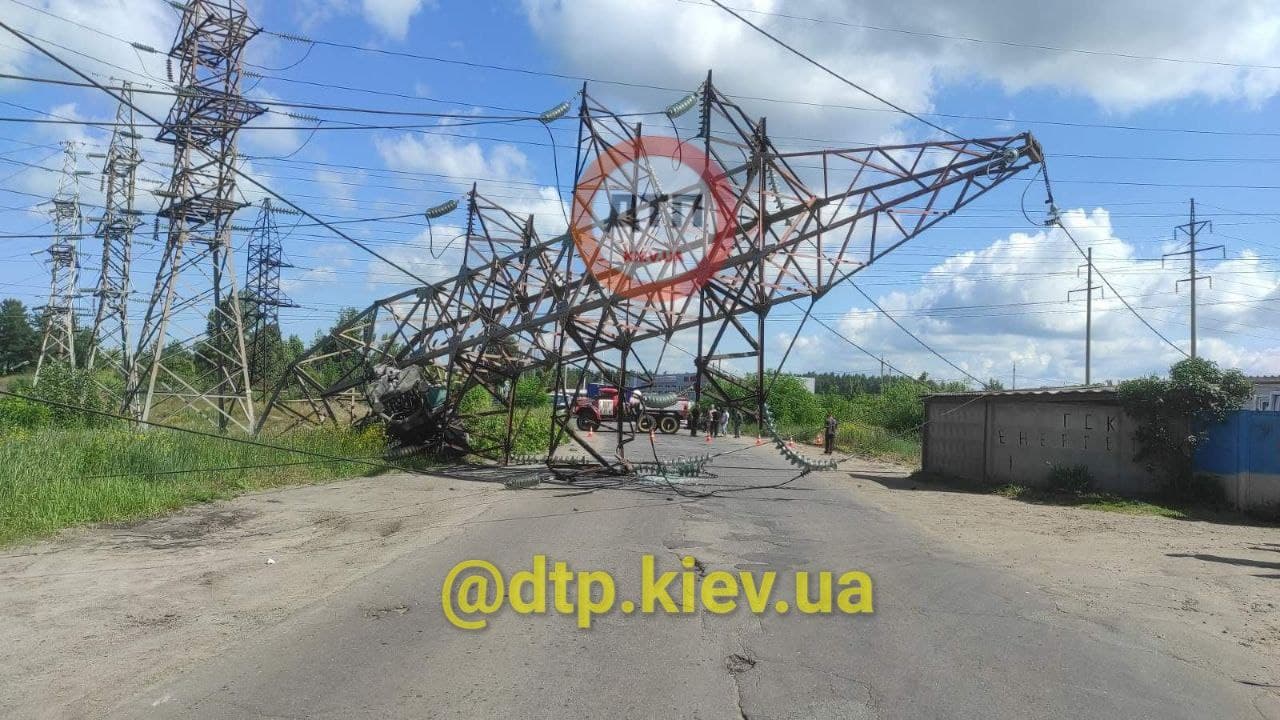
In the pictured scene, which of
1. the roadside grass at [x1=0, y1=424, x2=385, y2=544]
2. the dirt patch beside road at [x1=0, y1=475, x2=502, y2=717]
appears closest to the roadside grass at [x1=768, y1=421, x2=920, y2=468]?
the roadside grass at [x1=0, y1=424, x2=385, y2=544]

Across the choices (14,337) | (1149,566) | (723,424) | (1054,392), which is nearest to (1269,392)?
(1054,392)

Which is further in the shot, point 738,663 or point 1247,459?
point 1247,459

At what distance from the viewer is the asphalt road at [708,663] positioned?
5074mm

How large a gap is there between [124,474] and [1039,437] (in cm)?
1797

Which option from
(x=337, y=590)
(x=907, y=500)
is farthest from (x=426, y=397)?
(x=337, y=590)

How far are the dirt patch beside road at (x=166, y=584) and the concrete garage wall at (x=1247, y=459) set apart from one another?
1352cm

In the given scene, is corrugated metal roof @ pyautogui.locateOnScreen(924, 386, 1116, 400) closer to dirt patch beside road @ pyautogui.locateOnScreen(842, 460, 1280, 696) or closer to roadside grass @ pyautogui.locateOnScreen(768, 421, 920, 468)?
dirt patch beside road @ pyautogui.locateOnScreen(842, 460, 1280, 696)

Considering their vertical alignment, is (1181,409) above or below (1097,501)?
above

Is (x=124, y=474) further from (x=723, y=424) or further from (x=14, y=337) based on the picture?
(x=14, y=337)

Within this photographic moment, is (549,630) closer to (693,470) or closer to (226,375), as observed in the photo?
(693,470)

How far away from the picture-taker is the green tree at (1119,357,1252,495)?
15.7 metres

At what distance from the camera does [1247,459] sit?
1519cm

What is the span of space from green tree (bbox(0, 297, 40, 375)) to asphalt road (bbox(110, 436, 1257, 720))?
98.3 meters

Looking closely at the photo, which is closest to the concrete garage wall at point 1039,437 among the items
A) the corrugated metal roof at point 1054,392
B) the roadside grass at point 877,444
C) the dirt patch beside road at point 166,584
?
the corrugated metal roof at point 1054,392
